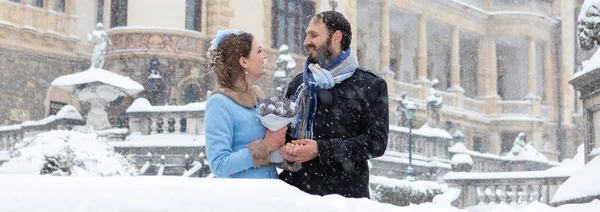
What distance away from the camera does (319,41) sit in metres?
3.72

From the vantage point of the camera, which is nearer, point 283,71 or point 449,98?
point 283,71

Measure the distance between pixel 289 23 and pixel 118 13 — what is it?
5.59 metres

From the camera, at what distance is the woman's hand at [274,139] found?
133 inches

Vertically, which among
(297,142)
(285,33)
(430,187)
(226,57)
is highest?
(285,33)


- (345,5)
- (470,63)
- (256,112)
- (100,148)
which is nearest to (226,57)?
(256,112)

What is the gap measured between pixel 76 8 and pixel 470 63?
2080cm

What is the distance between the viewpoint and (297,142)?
3428mm

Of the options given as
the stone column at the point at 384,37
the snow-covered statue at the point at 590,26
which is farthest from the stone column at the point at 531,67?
the snow-covered statue at the point at 590,26

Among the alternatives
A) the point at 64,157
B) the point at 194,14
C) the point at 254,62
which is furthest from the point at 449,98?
the point at 254,62

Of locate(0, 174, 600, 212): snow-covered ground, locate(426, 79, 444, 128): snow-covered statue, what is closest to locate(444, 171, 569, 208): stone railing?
locate(426, 79, 444, 128): snow-covered statue

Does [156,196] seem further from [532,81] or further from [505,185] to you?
[532,81]

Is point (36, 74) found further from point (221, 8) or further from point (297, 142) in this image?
point (297, 142)

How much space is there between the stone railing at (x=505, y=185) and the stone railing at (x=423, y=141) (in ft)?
21.9

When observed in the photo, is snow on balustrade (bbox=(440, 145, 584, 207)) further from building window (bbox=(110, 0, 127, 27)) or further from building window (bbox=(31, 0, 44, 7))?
building window (bbox=(31, 0, 44, 7))
